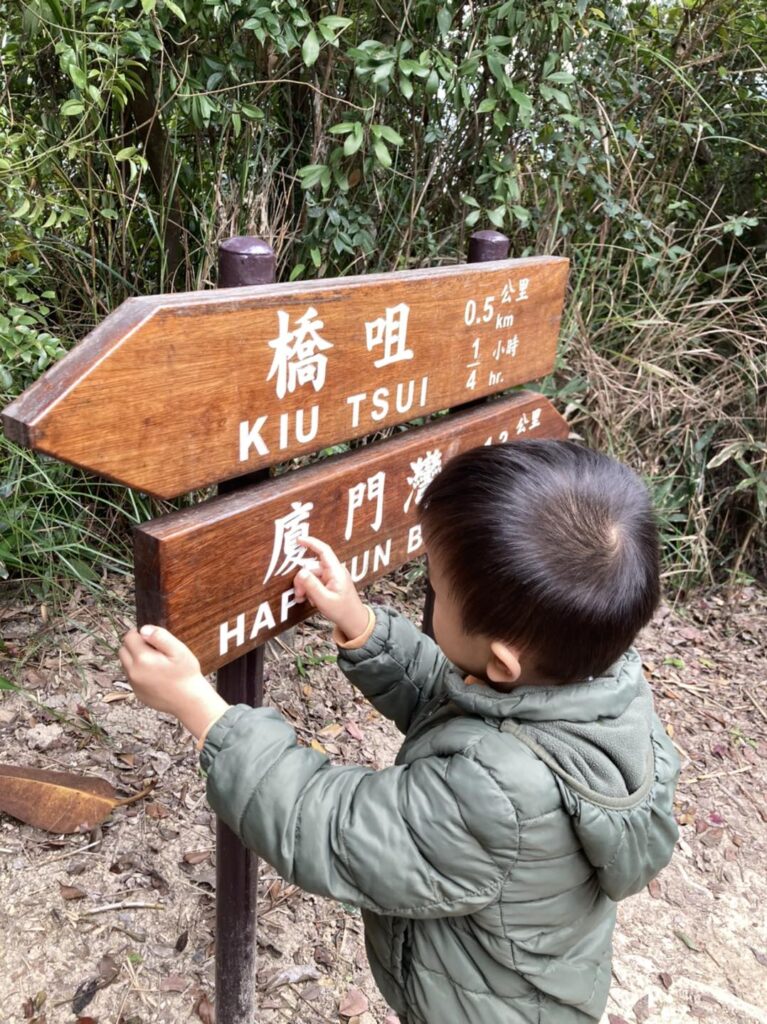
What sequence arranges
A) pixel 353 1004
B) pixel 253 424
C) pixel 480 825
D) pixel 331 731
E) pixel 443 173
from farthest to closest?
1. pixel 443 173
2. pixel 331 731
3. pixel 353 1004
4. pixel 253 424
5. pixel 480 825

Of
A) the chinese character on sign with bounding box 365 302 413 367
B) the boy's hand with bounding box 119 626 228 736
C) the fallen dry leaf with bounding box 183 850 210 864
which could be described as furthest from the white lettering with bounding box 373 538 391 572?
the fallen dry leaf with bounding box 183 850 210 864

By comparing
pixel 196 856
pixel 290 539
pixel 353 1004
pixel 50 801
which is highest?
pixel 290 539

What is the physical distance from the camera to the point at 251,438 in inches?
48.4

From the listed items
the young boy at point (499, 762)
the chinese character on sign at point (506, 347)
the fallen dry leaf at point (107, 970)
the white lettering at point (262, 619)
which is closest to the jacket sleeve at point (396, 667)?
the white lettering at point (262, 619)

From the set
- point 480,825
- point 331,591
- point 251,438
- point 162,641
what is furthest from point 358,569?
point 480,825

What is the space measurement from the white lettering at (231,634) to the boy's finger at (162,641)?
12cm

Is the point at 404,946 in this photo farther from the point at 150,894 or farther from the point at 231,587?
the point at 150,894

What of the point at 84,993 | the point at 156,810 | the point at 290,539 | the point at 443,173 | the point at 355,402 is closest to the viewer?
the point at 290,539

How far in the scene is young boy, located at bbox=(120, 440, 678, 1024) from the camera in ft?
3.37

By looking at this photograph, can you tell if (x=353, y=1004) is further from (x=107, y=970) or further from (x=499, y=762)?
(x=499, y=762)

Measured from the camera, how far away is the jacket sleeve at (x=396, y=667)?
141 cm

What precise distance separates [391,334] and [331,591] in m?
0.49

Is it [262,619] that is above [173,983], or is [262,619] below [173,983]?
above

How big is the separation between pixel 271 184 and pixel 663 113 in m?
2.17
